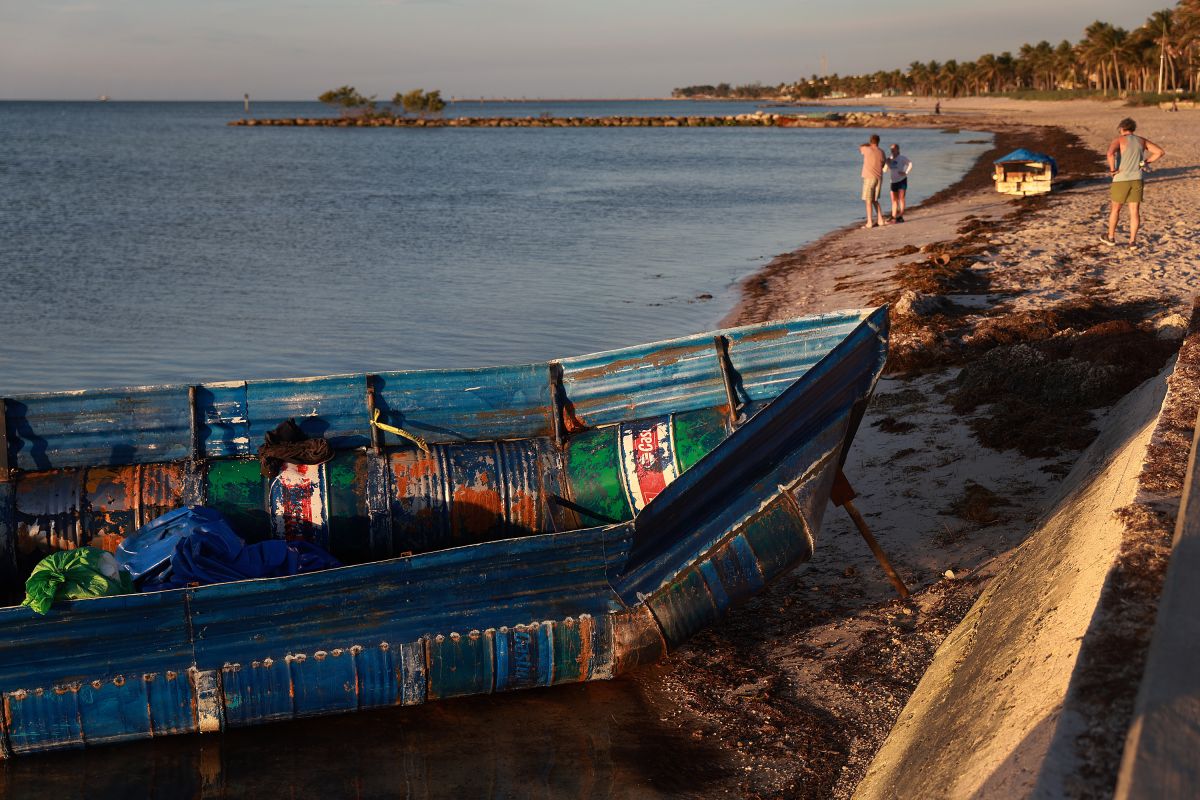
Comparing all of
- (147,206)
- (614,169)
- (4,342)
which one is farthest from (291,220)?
(614,169)

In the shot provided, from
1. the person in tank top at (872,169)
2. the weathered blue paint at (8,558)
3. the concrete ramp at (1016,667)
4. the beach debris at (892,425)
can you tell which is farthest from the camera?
the person in tank top at (872,169)

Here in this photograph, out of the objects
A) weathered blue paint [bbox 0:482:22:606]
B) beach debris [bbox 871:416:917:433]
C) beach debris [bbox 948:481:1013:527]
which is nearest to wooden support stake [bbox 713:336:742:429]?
beach debris [bbox 948:481:1013:527]

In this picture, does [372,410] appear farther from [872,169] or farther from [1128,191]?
[872,169]

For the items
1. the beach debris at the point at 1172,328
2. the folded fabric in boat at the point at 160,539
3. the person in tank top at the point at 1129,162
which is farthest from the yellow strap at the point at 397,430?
the person in tank top at the point at 1129,162

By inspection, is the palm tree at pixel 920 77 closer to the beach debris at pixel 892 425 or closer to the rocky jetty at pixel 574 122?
the rocky jetty at pixel 574 122

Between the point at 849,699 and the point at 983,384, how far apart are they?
4.43 metres

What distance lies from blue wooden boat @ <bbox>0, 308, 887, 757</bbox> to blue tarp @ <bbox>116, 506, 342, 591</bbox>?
0.42 metres

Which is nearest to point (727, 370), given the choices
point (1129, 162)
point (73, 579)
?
point (73, 579)

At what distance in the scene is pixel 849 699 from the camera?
5262 mm

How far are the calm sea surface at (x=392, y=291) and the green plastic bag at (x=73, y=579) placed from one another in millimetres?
849

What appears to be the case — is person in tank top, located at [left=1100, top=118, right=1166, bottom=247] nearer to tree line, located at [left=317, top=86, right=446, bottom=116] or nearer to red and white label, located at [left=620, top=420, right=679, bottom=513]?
red and white label, located at [left=620, top=420, right=679, bottom=513]

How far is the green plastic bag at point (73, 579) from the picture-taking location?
4.99 meters

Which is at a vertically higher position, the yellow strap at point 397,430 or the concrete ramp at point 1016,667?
the yellow strap at point 397,430

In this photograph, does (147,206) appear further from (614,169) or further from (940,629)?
(940,629)
